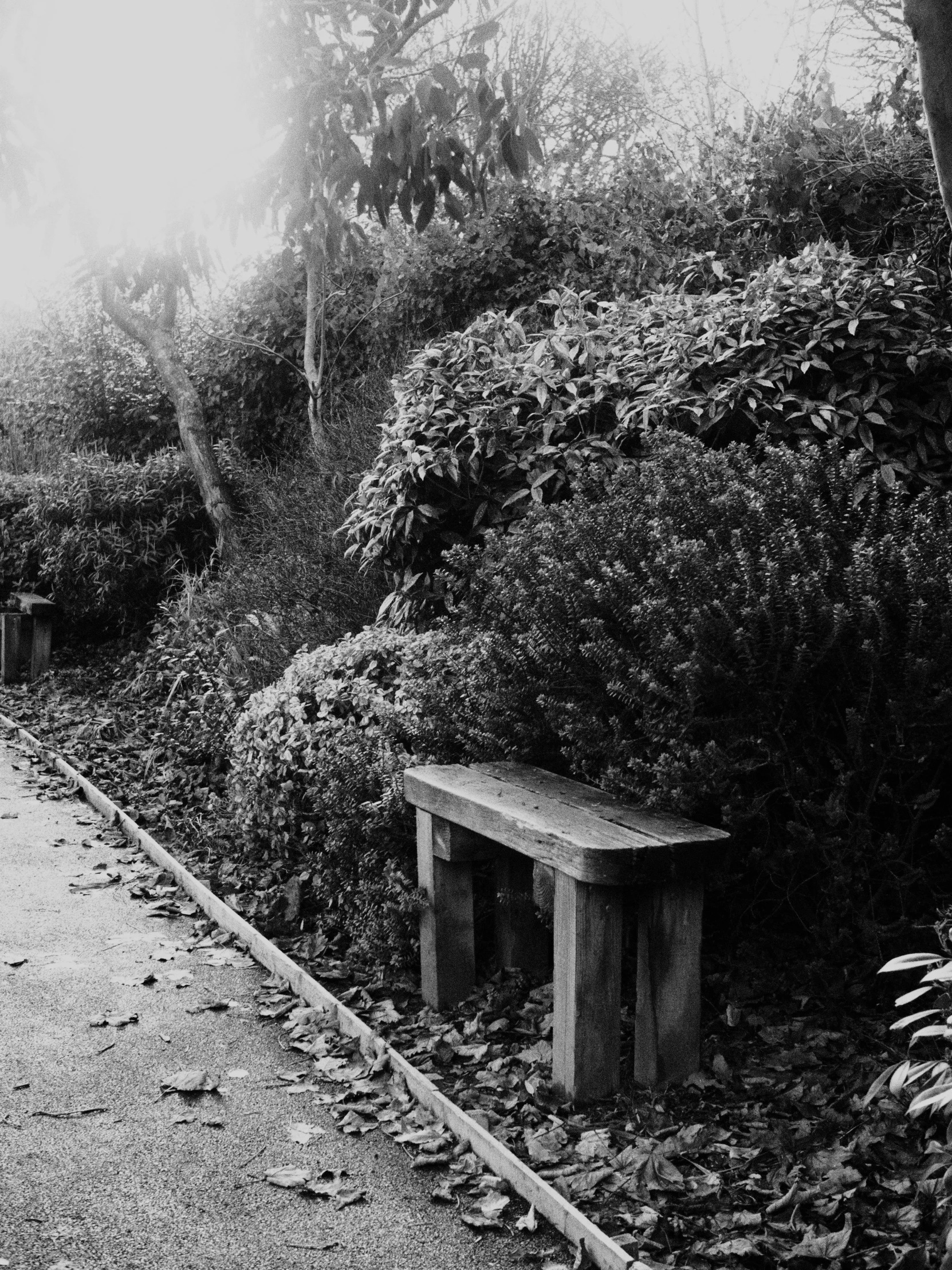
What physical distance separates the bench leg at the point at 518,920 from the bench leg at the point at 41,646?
8154mm

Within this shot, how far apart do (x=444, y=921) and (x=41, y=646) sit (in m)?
8.33

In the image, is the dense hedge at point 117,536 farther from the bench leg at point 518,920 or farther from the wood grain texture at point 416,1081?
the bench leg at point 518,920

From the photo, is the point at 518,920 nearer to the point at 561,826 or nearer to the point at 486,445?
the point at 561,826

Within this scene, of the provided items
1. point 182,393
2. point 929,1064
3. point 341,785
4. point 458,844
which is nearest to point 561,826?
point 458,844

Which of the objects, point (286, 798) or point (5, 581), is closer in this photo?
point (286, 798)

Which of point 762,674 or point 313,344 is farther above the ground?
point 313,344

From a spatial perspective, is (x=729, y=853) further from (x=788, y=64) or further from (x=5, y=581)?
(x=788, y=64)

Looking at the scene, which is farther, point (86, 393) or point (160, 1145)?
point (86, 393)

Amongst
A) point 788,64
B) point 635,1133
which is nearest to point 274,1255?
point 635,1133

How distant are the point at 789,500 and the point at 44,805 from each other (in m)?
4.74

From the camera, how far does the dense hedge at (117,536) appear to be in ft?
37.1

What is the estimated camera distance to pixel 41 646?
11.2m

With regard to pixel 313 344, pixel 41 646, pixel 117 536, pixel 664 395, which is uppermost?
pixel 313 344

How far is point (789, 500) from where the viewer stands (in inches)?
154
